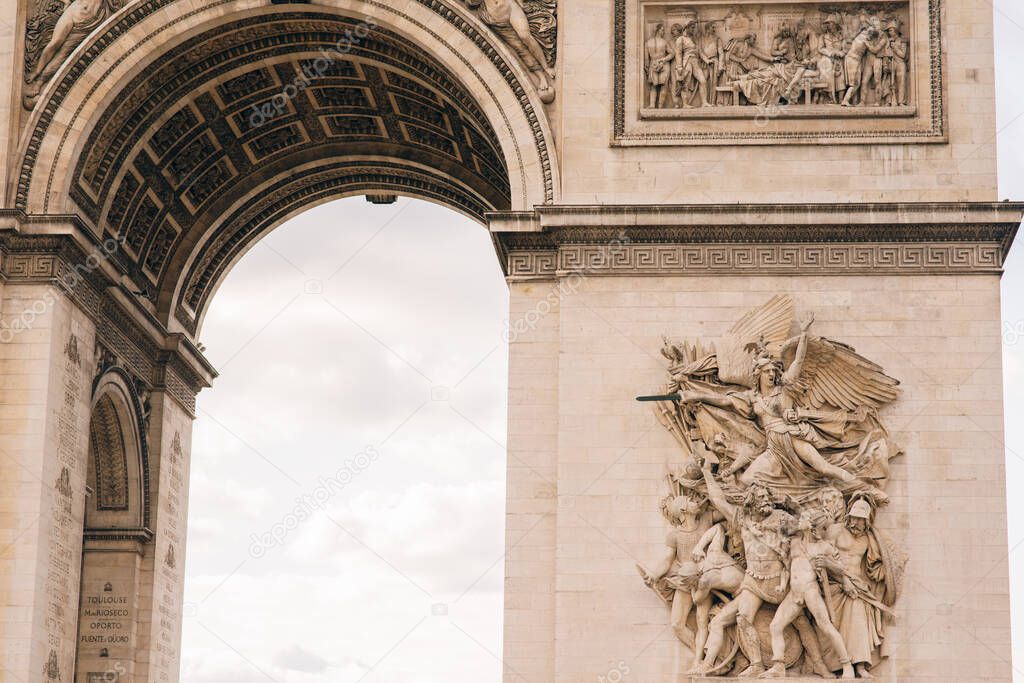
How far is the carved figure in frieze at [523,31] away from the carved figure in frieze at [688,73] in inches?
77.8

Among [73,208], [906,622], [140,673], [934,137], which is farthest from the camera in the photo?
[140,673]

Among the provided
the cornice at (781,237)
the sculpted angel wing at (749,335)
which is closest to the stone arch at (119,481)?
the cornice at (781,237)

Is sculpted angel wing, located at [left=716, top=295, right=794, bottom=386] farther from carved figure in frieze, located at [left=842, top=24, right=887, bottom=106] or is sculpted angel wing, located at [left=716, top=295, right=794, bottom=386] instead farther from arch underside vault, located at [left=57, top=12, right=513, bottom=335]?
arch underside vault, located at [left=57, top=12, right=513, bottom=335]

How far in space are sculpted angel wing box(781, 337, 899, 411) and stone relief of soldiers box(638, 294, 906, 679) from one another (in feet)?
0.05

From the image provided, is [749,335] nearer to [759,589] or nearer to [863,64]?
[759,589]

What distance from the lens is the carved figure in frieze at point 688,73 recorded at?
31.9 meters

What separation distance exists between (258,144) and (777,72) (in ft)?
35.1

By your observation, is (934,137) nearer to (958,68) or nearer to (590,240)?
(958,68)

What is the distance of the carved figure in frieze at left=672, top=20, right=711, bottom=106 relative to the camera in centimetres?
3192

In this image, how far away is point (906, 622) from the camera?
29250 millimetres

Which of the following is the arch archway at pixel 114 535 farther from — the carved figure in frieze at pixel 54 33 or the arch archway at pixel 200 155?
the carved figure in frieze at pixel 54 33

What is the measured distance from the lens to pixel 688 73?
31953 mm

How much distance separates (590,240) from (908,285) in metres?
4.82

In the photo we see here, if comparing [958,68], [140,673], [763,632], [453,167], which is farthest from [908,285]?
[140,673]
